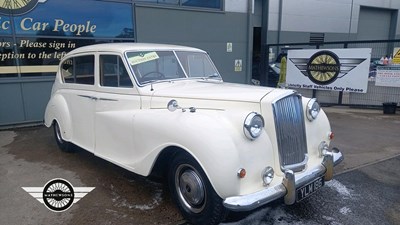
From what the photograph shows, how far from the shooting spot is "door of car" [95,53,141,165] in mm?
3854

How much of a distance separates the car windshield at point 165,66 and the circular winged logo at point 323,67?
19.0 ft

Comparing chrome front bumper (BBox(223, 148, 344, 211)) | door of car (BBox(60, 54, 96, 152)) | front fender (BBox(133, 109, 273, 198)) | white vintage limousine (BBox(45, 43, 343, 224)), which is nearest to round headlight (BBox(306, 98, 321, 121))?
white vintage limousine (BBox(45, 43, 343, 224))

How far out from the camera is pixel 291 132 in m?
3.30

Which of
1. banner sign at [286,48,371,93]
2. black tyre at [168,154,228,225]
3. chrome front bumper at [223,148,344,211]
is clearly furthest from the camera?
banner sign at [286,48,371,93]

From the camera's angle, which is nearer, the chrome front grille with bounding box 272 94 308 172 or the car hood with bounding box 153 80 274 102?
the chrome front grille with bounding box 272 94 308 172

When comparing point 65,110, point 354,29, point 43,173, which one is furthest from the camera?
point 354,29

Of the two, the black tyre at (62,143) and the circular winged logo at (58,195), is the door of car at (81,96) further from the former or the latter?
the circular winged logo at (58,195)

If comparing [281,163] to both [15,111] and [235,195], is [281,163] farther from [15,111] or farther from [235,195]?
[15,111]

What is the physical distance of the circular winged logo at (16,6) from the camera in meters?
7.05

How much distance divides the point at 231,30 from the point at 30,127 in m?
6.92

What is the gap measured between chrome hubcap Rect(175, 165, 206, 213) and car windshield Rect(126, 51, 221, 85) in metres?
1.34

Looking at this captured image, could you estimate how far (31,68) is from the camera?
7547mm

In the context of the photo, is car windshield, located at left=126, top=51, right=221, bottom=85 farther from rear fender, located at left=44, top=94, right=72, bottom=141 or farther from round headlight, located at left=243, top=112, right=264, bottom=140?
rear fender, located at left=44, top=94, right=72, bottom=141

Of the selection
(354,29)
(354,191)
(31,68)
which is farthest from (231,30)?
(354,29)
